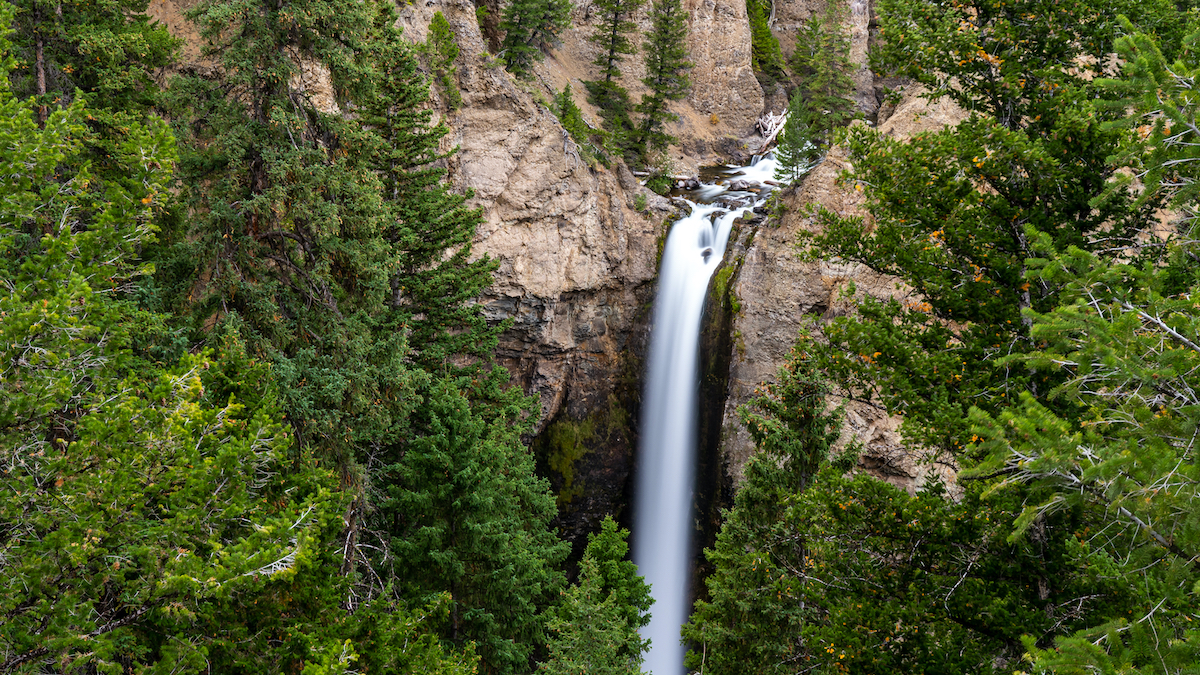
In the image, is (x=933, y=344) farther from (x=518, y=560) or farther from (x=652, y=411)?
(x=652, y=411)

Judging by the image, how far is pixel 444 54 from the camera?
19844 mm

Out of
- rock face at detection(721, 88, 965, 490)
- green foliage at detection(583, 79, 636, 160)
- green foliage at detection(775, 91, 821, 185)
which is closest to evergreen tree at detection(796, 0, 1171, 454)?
rock face at detection(721, 88, 965, 490)

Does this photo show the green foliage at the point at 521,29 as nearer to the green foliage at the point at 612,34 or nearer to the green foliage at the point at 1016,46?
the green foliage at the point at 612,34

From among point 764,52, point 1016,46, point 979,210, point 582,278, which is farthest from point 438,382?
point 764,52

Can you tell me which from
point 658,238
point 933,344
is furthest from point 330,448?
point 658,238

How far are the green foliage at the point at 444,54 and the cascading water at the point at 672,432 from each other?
8978mm

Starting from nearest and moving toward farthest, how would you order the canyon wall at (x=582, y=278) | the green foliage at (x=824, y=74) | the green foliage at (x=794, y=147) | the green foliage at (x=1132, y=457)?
the green foliage at (x=1132, y=457)
the canyon wall at (x=582, y=278)
the green foliage at (x=794, y=147)
the green foliage at (x=824, y=74)

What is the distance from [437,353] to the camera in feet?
41.3

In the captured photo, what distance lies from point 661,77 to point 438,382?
82.2ft

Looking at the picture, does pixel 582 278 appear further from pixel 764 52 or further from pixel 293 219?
pixel 764 52

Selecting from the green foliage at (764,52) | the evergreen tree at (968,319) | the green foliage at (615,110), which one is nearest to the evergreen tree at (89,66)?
the evergreen tree at (968,319)

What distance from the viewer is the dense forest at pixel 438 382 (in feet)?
15.1

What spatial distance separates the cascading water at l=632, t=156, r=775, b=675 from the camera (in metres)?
21.1

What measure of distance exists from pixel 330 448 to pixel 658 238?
56.0 ft
